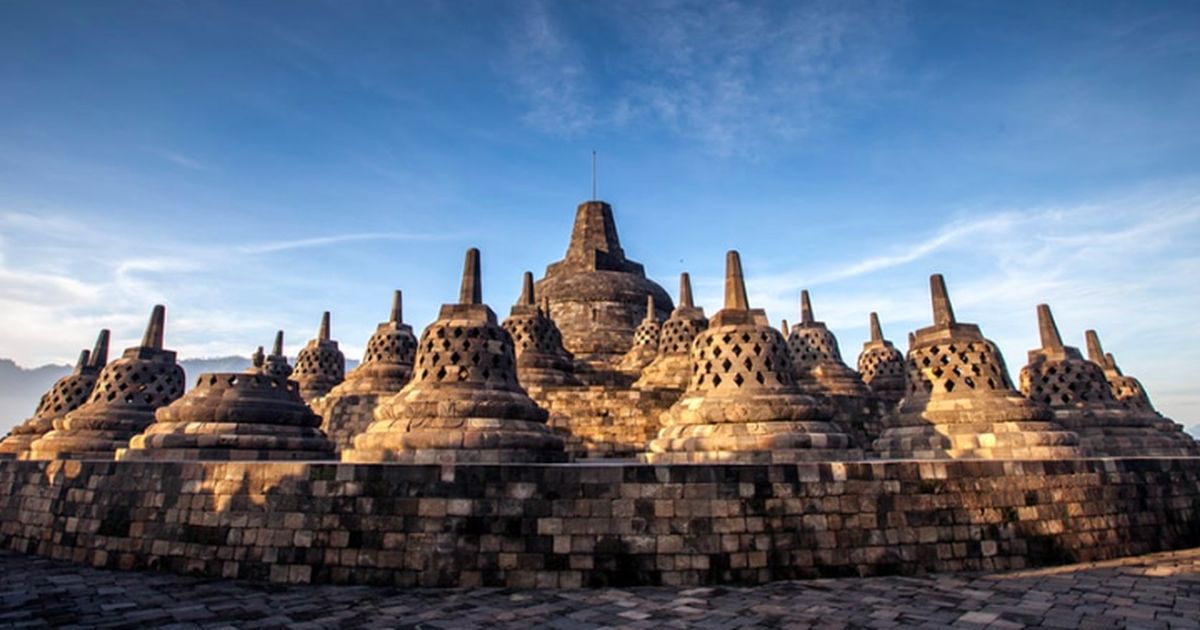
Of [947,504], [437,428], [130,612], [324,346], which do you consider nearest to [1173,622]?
[947,504]

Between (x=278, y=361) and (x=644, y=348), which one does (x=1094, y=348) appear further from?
(x=278, y=361)

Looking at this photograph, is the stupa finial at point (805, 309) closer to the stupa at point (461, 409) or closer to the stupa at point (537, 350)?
the stupa at point (537, 350)

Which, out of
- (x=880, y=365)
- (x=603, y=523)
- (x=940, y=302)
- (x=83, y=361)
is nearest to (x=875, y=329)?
(x=880, y=365)

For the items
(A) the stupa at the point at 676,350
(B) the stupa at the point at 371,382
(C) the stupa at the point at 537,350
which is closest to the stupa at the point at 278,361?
(B) the stupa at the point at 371,382

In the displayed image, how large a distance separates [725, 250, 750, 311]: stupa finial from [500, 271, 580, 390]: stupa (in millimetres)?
7242

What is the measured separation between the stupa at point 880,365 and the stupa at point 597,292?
1006 cm

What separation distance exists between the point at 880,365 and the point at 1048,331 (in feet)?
21.2

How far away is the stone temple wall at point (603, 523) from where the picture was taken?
7.29 meters

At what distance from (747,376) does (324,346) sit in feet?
62.1

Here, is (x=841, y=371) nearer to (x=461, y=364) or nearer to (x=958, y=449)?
(x=958, y=449)

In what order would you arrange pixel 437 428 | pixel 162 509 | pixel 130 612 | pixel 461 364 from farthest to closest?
pixel 461 364, pixel 437 428, pixel 162 509, pixel 130 612

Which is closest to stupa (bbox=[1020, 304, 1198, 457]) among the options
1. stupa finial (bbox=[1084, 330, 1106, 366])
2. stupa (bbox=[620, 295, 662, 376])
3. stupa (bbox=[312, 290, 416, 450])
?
stupa finial (bbox=[1084, 330, 1106, 366])

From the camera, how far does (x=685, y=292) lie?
909 inches

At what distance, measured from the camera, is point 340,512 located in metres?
7.64
